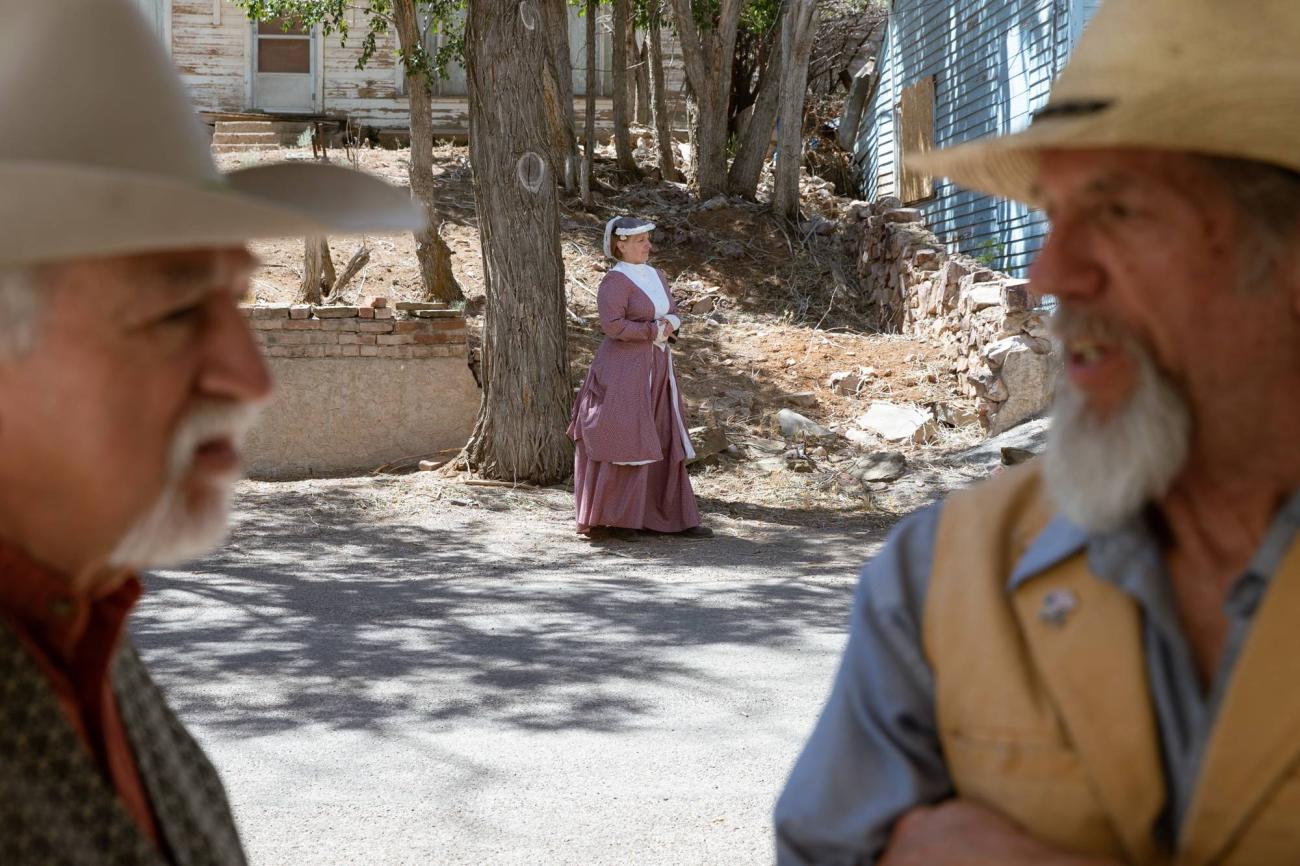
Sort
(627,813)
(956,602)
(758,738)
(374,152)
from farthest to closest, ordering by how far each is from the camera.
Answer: (374,152) → (758,738) → (627,813) → (956,602)

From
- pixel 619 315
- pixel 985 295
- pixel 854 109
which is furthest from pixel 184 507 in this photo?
pixel 854 109

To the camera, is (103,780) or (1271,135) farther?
(1271,135)

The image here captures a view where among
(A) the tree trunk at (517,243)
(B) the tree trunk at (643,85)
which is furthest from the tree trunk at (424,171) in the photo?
(B) the tree trunk at (643,85)

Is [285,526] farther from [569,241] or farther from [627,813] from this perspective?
[569,241]

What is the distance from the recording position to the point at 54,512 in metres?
1.36

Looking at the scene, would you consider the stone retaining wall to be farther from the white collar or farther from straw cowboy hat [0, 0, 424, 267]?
straw cowboy hat [0, 0, 424, 267]

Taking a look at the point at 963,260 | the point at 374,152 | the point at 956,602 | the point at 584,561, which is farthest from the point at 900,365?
the point at 956,602

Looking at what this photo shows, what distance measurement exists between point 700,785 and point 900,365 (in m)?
10.2

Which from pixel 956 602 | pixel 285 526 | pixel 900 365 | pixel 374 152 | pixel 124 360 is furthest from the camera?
pixel 374 152

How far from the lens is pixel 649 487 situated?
9930mm

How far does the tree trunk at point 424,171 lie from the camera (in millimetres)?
14250

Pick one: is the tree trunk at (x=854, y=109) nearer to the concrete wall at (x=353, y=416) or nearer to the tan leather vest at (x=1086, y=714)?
the concrete wall at (x=353, y=416)

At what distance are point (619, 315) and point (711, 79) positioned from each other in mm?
9734

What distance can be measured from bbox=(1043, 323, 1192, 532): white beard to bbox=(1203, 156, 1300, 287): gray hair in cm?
15
